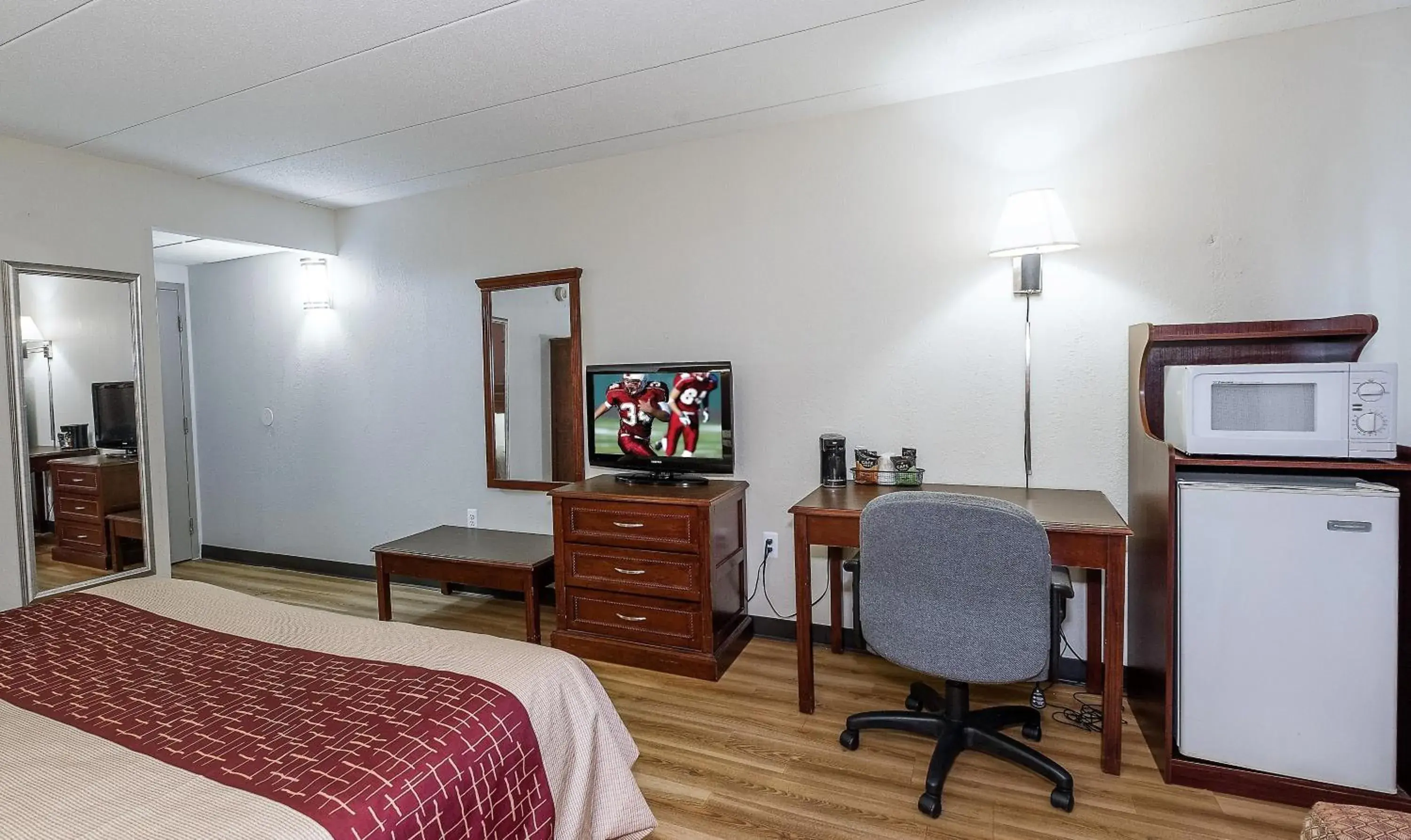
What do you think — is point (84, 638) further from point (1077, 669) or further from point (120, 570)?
point (1077, 669)

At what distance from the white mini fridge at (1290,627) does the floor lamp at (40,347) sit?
4670 millimetres

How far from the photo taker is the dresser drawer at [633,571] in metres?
2.89

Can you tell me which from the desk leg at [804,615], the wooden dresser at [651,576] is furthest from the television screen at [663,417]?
the desk leg at [804,615]

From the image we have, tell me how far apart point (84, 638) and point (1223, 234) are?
385 cm

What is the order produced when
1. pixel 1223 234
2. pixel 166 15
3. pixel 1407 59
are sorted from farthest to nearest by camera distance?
pixel 1223 234 < pixel 1407 59 < pixel 166 15

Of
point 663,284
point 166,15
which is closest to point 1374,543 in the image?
point 663,284

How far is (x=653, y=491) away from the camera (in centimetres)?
306


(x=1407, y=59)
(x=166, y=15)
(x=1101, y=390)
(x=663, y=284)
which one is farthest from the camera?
(x=663, y=284)

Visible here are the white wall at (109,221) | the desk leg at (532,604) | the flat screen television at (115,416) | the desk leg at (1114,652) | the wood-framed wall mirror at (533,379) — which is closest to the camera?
the desk leg at (1114,652)

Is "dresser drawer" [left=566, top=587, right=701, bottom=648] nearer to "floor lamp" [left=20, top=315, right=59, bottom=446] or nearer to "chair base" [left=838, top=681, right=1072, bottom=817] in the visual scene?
"chair base" [left=838, top=681, right=1072, bottom=817]

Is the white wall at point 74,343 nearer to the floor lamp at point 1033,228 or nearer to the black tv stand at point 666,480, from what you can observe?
the black tv stand at point 666,480

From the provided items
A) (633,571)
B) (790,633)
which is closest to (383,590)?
(633,571)

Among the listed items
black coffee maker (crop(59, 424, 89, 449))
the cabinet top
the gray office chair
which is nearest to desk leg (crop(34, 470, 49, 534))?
black coffee maker (crop(59, 424, 89, 449))

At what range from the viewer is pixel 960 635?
193cm
